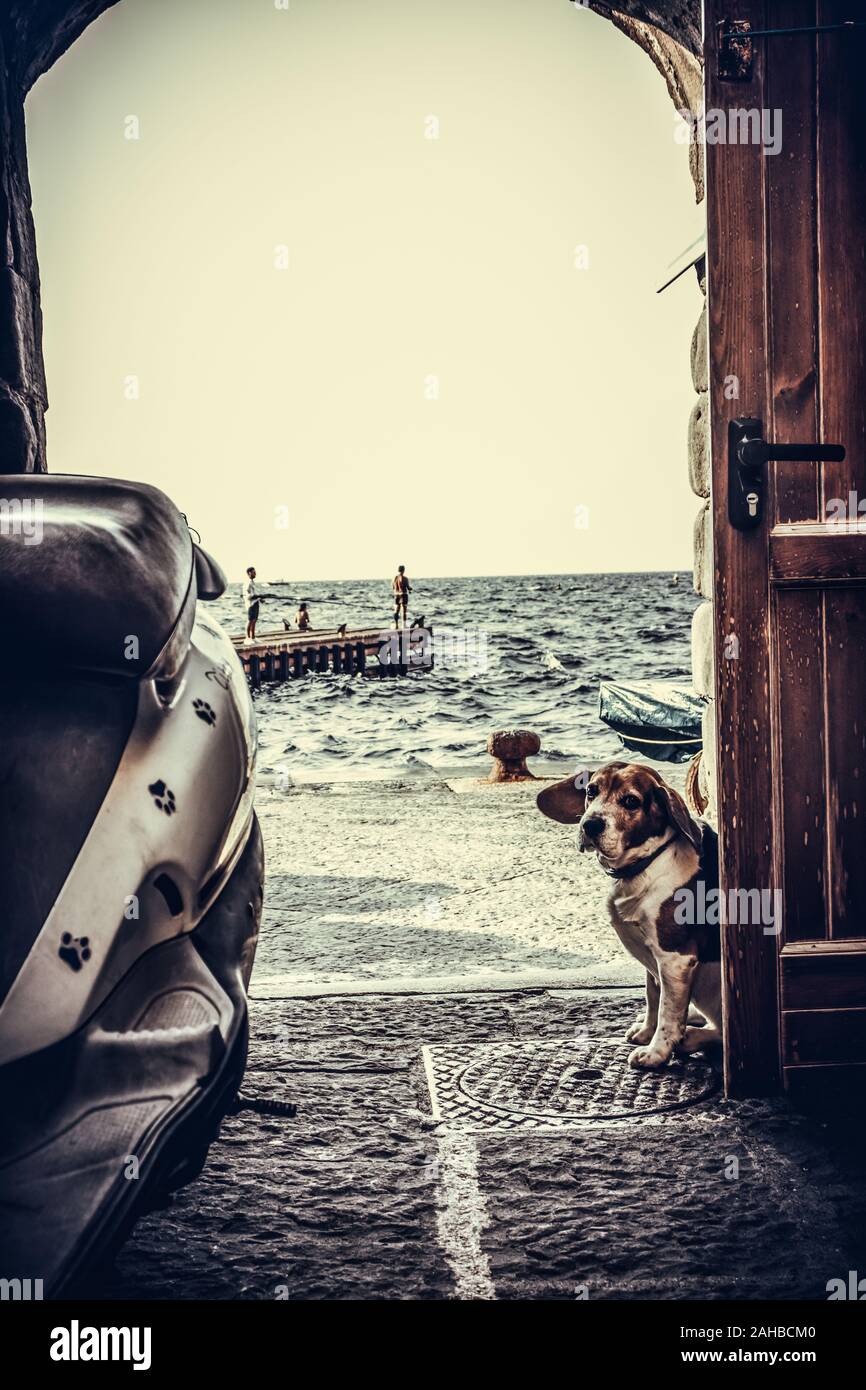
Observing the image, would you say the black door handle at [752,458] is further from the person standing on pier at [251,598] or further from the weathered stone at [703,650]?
the person standing on pier at [251,598]

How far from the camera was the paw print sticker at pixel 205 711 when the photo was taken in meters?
1.81

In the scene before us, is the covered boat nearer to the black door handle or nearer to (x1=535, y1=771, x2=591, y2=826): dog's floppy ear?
(x1=535, y1=771, x2=591, y2=826): dog's floppy ear

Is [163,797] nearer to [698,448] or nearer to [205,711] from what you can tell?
[205,711]

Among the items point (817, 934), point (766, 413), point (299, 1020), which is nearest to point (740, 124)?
point (766, 413)

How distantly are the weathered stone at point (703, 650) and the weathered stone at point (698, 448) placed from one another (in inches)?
17.2

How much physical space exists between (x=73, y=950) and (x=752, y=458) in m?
2.07

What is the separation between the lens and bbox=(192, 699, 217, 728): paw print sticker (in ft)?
5.95

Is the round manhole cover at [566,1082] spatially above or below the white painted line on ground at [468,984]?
above

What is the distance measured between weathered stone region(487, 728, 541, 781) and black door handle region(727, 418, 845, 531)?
22.1 feet

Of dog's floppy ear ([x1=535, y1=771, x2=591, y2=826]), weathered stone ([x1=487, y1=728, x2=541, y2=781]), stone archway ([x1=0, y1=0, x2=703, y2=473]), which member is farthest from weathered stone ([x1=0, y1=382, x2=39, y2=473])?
weathered stone ([x1=487, y1=728, x2=541, y2=781])

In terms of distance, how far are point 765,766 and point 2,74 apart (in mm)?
3096

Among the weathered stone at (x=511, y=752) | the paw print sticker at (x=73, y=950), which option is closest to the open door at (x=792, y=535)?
the paw print sticker at (x=73, y=950)

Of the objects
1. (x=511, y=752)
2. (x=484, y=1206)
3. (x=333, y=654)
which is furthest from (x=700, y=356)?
(x=333, y=654)
